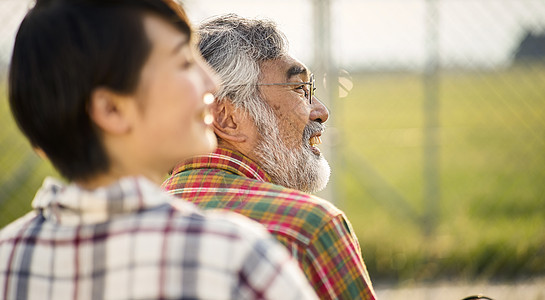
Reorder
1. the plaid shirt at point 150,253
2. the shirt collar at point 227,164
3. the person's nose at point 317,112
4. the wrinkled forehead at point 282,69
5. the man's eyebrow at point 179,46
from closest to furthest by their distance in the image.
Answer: the plaid shirt at point 150,253 → the man's eyebrow at point 179,46 → the shirt collar at point 227,164 → the wrinkled forehead at point 282,69 → the person's nose at point 317,112

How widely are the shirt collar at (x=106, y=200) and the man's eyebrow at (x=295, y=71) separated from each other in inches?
52.1

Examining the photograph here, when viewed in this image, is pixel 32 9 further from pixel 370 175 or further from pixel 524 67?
pixel 524 67

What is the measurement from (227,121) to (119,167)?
44.2 inches

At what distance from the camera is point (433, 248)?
4969 millimetres

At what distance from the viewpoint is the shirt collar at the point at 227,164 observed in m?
1.94

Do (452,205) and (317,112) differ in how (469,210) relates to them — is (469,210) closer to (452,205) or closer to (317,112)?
(452,205)

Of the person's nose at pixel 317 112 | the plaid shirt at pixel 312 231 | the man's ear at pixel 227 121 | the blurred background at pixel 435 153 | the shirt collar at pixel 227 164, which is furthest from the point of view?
the blurred background at pixel 435 153

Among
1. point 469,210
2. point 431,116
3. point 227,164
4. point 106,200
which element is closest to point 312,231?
point 227,164

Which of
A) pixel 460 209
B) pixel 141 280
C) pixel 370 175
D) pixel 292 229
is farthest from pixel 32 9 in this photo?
pixel 460 209

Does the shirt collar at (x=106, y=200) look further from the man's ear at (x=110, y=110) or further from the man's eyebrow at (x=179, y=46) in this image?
the man's eyebrow at (x=179, y=46)

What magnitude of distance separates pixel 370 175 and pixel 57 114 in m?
4.95

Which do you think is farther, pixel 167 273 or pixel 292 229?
pixel 292 229

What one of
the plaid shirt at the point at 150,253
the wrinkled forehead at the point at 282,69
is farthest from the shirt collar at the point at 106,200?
the wrinkled forehead at the point at 282,69

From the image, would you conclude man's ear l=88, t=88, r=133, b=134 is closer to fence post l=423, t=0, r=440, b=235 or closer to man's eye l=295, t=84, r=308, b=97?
man's eye l=295, t=84, r=308, b=97
